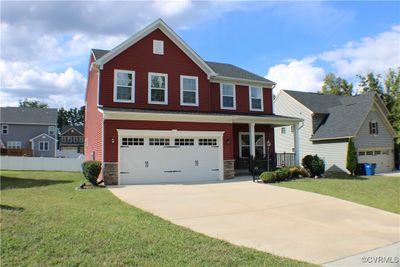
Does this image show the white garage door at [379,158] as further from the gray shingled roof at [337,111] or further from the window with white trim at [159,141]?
the window with white trim at [159,141]

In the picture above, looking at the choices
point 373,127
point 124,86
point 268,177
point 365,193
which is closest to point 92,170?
point 124,86

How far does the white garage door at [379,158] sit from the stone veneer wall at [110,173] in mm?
19145

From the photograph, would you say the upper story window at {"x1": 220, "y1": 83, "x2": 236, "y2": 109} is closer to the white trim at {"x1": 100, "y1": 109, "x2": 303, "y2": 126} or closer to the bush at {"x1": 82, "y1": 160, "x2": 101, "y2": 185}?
the white trim at {"x1": 100, "y1": 109, "x2": 303, "y2": 126}

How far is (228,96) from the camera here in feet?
67.7

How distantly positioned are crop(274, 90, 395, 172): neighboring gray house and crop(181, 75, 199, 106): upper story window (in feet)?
29.5

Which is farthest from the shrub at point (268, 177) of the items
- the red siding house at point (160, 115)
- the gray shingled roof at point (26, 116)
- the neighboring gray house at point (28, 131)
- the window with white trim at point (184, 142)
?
the gray shingled roof at point (26, 116)

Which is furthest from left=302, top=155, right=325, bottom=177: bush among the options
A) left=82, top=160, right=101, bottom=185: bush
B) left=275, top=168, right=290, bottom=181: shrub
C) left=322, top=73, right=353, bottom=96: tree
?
left=322, top=73, right=353, bottom=96: tree

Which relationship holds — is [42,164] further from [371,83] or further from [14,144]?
[371,83]

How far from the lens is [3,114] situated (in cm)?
4438

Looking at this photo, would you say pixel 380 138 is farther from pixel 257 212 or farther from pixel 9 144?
pixel 9 144

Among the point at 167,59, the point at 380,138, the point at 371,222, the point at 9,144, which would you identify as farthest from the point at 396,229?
the point at 9,144

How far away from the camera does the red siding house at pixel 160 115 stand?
600 inches

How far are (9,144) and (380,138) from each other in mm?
45175

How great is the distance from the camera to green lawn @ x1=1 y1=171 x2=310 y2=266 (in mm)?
4754
